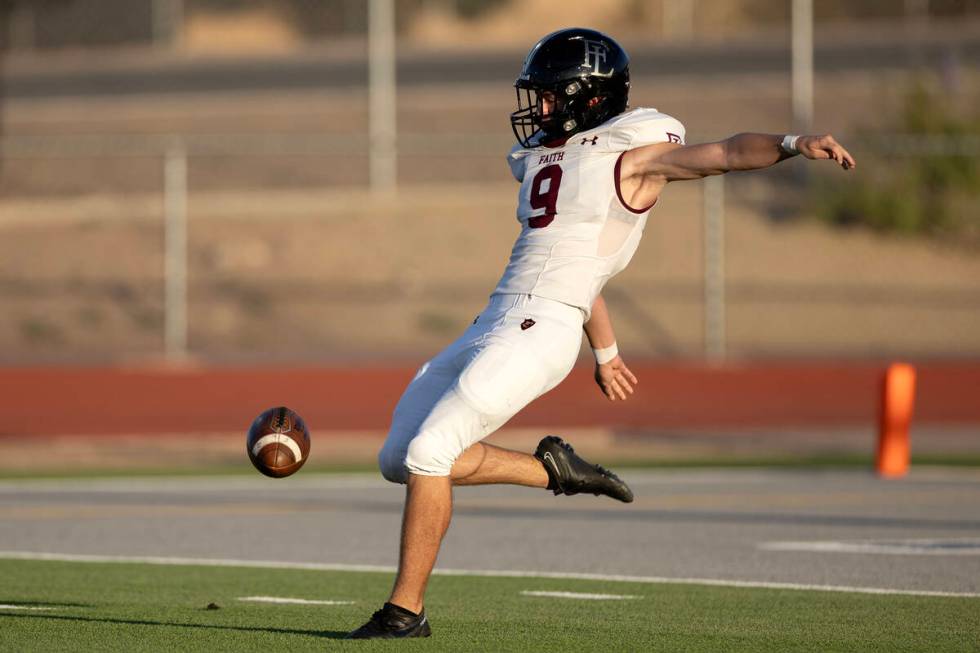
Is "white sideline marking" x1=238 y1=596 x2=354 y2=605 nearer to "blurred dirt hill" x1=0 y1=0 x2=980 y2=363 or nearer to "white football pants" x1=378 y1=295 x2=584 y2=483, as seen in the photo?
"white football pants" x1=378 y1=295 x2=584 y2=483

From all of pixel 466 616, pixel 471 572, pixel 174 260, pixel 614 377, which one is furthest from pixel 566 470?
pixel 174 260

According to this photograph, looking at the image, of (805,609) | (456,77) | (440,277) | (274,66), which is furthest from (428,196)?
(805,609)

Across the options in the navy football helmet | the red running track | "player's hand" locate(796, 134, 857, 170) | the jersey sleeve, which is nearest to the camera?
"player's hand" locate(796, 134, 857, 170)

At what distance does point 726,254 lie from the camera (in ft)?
95.8

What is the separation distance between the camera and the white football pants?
22.8 ft

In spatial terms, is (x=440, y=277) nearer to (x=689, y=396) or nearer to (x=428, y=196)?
(x=428, y=196)

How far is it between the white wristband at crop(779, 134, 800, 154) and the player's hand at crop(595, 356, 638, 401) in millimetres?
1543

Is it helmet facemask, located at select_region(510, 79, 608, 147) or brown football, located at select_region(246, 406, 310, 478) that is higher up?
helmet facemask, located at select_region(510, 79, 608, 147)

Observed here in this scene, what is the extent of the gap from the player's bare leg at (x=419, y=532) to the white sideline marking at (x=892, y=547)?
4648 millimetres

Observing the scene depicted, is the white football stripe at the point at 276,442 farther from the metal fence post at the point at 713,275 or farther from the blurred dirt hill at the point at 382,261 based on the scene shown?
the blurred dirt hill at the point at 382,261

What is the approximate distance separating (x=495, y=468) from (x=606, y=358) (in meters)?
0.86

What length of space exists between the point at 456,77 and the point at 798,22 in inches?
623

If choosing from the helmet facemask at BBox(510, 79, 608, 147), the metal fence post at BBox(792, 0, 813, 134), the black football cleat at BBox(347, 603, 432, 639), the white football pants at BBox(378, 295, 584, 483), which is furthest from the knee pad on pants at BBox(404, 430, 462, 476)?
the metal fence post at BBox(792, 0, 813, 134)

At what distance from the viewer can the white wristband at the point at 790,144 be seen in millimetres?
6805
